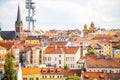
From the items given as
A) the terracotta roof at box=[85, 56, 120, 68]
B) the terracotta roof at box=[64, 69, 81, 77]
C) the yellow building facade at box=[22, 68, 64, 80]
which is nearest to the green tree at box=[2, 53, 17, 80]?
the yellow building facade at box=[22, 68, 64, 80]

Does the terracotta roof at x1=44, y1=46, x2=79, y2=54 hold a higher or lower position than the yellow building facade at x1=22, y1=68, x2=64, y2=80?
higher

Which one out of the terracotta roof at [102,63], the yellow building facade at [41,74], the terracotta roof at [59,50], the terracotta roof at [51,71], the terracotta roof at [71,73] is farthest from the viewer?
the terracotta roof at [59,50]

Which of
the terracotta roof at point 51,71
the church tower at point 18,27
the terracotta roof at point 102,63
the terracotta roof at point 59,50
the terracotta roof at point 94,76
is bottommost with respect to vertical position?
the terracotta roof at point 94,76

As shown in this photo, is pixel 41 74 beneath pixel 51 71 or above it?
beneath

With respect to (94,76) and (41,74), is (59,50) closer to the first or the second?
(41,74)

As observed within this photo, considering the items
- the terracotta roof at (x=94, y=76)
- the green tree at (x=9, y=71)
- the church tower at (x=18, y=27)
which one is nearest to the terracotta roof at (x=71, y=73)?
the terracotta roof at (x=94, y=76)

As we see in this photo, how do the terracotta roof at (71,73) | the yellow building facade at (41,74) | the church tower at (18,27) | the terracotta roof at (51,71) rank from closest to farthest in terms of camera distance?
the yellow building facade at (41,74) < the terracotta roof at (71,73) < the terracotta roof at (51,71) < the church tower at (18,27)

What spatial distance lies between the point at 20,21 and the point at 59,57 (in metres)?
52.2

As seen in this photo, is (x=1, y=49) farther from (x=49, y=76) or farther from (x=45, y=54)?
(x=49, y=76)

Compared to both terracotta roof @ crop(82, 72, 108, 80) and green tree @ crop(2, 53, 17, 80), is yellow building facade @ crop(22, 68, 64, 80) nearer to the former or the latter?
terracotta roof @ crop(82, 72, 108, 80)

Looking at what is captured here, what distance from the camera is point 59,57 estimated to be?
8444cm

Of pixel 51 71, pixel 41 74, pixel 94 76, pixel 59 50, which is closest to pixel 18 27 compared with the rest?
pixel 59 50

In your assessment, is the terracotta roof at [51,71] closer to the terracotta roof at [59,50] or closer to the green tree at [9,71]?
the green tree at [9,71]

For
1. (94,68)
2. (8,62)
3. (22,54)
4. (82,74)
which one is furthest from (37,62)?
(8,62)
